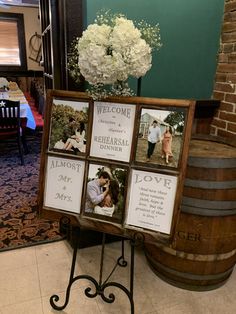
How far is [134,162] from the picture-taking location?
1.24 meters

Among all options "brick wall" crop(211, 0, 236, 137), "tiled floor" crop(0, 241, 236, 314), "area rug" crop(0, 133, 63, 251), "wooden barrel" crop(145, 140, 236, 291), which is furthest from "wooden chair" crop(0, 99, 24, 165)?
"wooden barrel" crop(145, 140, 236, 291)

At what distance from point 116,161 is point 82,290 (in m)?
0.89

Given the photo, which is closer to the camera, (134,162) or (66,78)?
(134,162)

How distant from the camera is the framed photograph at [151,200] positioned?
1.22 m

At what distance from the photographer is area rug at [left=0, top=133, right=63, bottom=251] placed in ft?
6.96

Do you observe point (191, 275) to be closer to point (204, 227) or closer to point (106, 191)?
point (204, 227)

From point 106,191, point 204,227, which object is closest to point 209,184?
point 204,227

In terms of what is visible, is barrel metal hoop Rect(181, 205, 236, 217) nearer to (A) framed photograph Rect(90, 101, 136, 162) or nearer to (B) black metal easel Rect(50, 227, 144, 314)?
(B) black metal easel Rect(50, 227, 144, 314)

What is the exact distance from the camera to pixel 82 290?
164 cm

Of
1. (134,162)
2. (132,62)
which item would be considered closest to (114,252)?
(134,162)

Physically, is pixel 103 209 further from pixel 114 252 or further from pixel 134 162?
pixel 114 252

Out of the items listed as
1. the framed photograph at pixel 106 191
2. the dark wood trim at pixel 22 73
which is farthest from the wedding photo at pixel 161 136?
the dark wood trim at pixel 22 73

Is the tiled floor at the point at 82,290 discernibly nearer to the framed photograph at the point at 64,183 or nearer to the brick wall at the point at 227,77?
the framed photograph at the point at 64,183

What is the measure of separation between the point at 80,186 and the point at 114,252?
880mm
